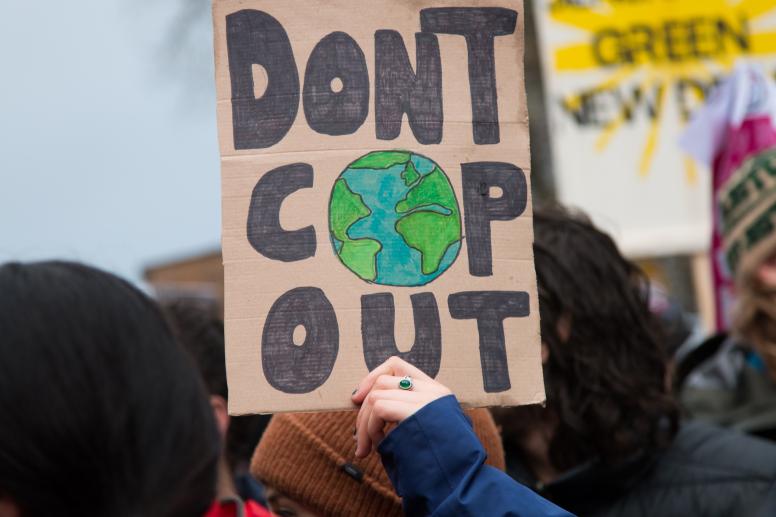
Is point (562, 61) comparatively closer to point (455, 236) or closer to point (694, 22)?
point (694, 22)

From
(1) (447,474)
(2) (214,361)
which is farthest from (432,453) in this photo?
(2) (214,361)

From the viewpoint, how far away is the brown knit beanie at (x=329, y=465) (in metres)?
1.90

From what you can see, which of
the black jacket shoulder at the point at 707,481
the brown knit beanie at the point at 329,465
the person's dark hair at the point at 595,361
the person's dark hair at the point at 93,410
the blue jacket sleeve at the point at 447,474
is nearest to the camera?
the person's dark hair at the point at 93,410

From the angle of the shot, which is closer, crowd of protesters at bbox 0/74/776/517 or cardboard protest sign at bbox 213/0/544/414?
crowd of protesters at bbox 0/74/776/517

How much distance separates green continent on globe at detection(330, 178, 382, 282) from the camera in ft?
5.62

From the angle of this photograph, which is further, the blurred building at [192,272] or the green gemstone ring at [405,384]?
the blurred building at [192,272]

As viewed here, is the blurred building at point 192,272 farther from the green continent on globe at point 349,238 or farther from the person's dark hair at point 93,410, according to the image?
the person's dark hair at point 93,410

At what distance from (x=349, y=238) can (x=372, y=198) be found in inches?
3.0

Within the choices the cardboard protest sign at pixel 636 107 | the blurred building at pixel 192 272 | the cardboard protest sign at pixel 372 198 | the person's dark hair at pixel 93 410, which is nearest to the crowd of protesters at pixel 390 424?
the person's dark hair at pixel 93 410

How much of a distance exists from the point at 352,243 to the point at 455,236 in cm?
17

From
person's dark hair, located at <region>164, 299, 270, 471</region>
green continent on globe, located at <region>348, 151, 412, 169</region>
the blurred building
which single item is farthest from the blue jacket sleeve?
the blurred building

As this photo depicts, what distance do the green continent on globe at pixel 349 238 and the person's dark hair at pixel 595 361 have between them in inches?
30.0

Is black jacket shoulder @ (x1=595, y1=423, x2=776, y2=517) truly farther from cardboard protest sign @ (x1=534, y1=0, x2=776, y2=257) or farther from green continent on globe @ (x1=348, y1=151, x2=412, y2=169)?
cardboard protest sign @ (x1=534, y1=0, x2=776, y2=257)

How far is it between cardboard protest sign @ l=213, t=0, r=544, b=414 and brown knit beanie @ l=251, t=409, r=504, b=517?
30 centimetres
